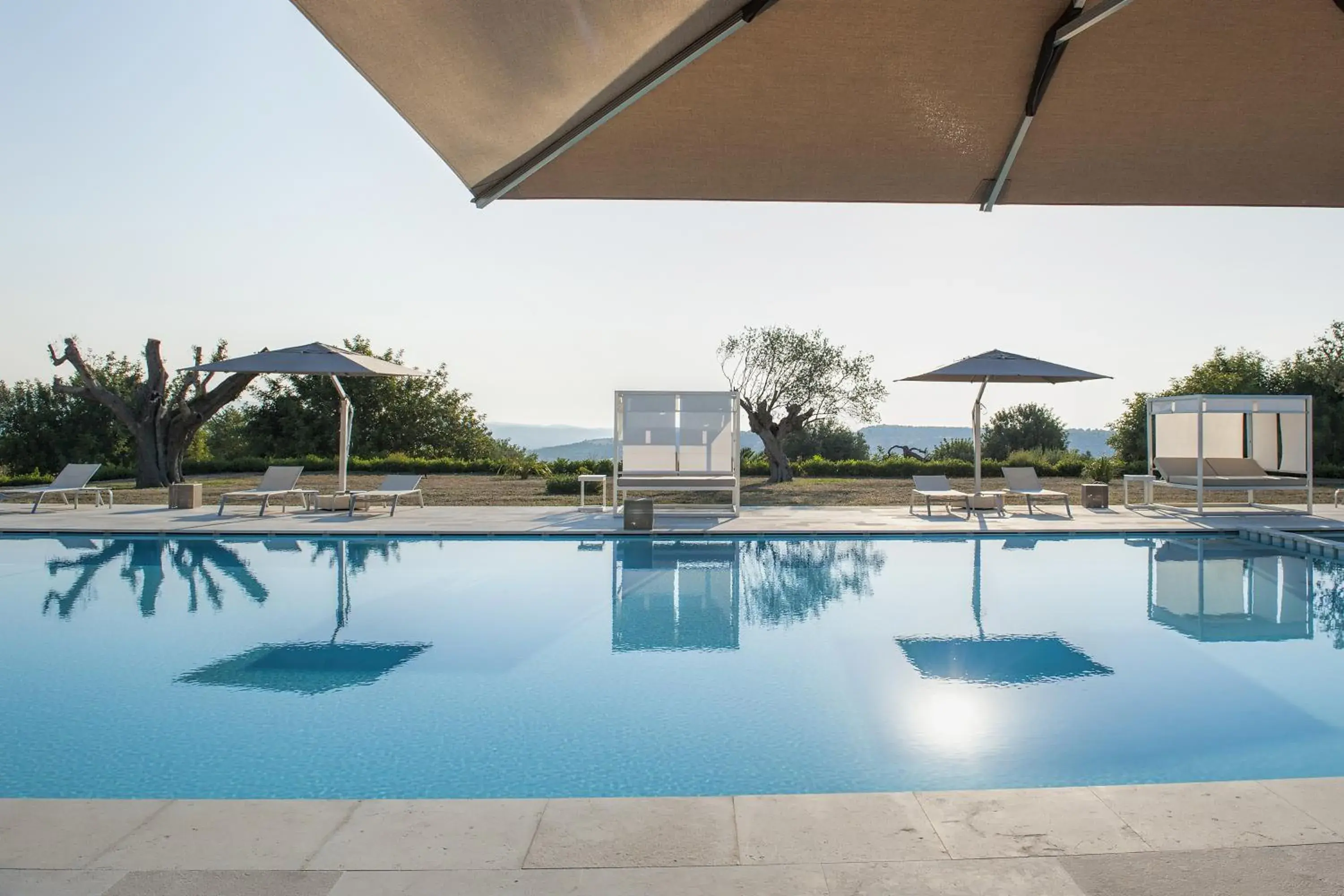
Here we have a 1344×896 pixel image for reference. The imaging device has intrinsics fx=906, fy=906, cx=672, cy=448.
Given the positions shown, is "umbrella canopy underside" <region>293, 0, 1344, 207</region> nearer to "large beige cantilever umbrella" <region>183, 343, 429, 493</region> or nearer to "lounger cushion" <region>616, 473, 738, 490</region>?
"lounger cushion" <region>616, 473, 738, 490</region>

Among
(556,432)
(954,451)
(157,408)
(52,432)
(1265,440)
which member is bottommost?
(954,451)

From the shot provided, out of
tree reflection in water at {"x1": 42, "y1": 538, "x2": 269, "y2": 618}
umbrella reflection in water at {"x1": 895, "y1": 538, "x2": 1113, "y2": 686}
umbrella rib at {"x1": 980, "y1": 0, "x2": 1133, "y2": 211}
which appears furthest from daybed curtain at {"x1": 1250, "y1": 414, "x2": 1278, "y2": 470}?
tree reflection in water at {"x1": 42, "y1": 538, "x2": 269, "y2": 618}

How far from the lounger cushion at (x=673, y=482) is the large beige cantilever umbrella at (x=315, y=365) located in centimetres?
335

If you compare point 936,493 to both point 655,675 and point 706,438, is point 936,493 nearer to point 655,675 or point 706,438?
point 706,438

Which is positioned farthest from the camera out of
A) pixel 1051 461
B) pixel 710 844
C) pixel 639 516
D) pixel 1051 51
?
pixel 1051 461

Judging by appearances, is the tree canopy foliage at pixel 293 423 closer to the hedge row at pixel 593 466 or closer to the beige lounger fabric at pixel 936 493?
the hedge row at pixel 593 466

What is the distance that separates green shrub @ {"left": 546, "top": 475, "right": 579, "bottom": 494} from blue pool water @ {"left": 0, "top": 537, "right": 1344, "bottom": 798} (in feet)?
21.1

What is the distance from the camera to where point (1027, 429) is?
75.7 feet

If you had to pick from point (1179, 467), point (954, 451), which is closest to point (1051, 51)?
point (1179, 467)

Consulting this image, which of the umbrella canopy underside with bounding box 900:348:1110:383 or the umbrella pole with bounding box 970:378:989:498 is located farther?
the umbrella pole with bounding box 970:378:989:498

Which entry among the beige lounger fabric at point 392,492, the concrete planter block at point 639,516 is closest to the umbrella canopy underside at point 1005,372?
the concrete planter block at point 639,516

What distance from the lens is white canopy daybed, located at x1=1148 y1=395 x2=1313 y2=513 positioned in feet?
39.0

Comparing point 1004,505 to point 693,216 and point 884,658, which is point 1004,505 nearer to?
point 693,216

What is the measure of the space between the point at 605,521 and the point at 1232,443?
926 cm
